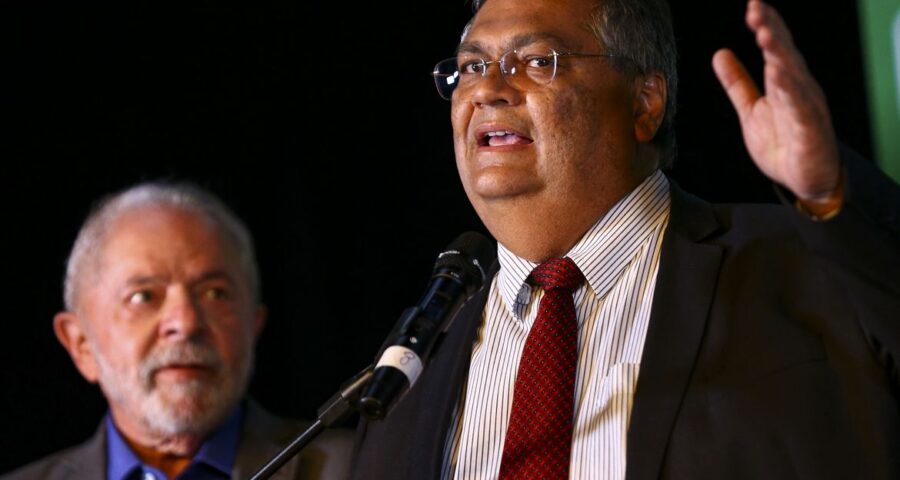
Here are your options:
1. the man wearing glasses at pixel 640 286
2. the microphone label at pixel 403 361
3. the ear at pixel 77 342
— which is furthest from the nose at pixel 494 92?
the ear at pixel 77 342

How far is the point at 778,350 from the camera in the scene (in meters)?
1.95

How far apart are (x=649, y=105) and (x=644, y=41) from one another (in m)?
0.13

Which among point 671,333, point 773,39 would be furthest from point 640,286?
point 773,39

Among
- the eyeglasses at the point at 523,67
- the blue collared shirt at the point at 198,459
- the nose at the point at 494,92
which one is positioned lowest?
the blue collared shirt at the point at 198,459

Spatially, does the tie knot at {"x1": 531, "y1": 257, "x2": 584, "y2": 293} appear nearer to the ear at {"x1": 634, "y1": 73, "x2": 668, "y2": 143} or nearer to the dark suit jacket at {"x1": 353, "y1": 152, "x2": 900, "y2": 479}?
the dark suit jacket at {"x1": 353, "y1": 152, "x2": 900, "y2": 479}

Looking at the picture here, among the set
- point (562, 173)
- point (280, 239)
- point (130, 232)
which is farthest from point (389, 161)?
point (562, 173)

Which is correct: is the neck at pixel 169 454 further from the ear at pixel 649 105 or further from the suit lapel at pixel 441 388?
the ear at pixel 649 105

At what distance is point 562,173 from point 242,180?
179cm

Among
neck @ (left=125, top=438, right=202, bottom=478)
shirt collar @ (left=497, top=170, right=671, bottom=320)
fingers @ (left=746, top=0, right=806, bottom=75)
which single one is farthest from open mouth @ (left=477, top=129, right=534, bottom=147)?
neck @ (left=125, top=438, right=202, bottom=478)

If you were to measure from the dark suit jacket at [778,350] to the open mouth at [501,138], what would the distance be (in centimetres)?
35

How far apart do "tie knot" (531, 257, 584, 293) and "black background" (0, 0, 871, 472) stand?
1377 mm

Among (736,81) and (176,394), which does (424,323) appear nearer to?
(736,81)

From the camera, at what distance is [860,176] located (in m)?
1.66

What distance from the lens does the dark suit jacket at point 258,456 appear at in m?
2.74
